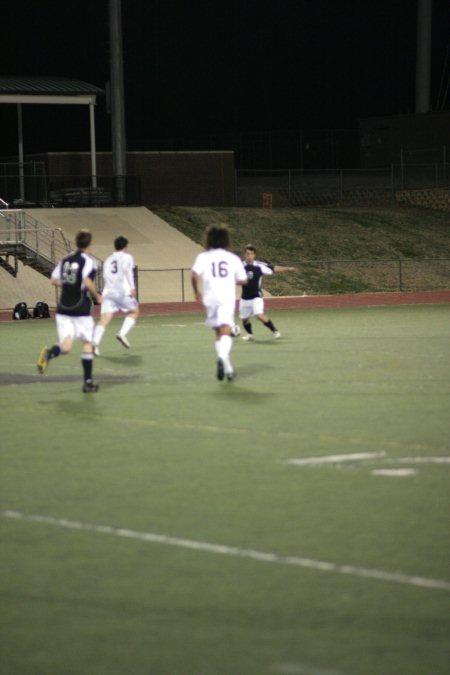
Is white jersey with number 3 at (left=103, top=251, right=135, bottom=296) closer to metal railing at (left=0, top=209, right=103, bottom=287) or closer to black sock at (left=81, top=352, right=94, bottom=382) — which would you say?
black sock at (left=81, top=352, right=94, bottom=382)

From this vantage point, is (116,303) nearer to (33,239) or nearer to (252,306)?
(252,306)

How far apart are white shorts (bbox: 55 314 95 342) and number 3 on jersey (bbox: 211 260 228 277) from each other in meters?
1.59

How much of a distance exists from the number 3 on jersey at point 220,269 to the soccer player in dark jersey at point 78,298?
1.44 metres

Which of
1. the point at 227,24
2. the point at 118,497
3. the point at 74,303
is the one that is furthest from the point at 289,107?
the point at 118,497

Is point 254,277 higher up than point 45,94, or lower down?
lower down

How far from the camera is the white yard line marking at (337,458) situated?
10.5 metres

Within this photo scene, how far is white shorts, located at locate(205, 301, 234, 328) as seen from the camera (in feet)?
51.3

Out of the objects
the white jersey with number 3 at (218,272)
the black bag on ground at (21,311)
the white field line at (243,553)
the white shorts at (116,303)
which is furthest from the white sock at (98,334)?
the black bag on ground at (21,311)

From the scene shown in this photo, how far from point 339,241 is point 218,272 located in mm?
30926

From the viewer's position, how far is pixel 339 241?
151 feet

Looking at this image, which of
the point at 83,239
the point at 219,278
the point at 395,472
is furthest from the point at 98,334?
the point at 395,472

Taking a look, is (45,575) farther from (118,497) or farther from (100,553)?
(118,497)

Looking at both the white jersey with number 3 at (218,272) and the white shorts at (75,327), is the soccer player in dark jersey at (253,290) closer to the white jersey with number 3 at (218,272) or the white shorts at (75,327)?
the white jersey with number 3 at (218,272)

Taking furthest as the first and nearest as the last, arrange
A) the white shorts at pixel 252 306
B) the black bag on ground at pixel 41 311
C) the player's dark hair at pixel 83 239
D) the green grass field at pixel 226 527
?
1. the black bag on ground at pixel 41 311
2. the white shorts at pixel 252 306
3. the player's dark hair at pixel 83 239
4. the green grass field at pixel 226 527
